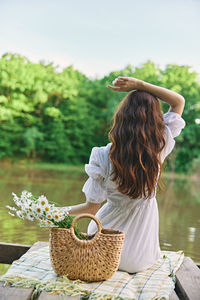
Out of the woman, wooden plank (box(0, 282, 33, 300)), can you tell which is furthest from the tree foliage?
wooden plank (box(0, 282, 33, 300))

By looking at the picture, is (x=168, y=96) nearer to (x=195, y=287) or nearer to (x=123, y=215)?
(x=123, y=215)

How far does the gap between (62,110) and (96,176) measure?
17347 millimetres

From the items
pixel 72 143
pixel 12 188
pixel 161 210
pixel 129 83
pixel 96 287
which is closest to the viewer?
pixel 96 287

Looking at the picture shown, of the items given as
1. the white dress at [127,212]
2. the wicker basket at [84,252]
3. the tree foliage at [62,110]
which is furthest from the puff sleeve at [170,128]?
the tree foliage at [62,110]

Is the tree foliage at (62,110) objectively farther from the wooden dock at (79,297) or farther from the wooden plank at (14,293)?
the wooden plank at (14,293)

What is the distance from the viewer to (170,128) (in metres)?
1.71

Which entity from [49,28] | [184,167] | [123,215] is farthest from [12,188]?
[49,28]

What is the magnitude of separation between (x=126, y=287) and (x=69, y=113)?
17741 millimetres

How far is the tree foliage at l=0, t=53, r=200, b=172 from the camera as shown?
56.8 feet

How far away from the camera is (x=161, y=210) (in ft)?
19.5

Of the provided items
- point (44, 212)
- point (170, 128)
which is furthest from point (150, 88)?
point (44, 212)

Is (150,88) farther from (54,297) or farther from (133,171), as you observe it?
(54,297)

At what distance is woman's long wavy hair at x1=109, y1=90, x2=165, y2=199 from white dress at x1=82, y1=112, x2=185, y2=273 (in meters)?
0.05

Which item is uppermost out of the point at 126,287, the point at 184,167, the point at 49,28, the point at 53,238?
the point at 49,28
